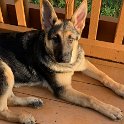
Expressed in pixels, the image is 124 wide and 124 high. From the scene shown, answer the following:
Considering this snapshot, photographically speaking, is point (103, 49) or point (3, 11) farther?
point (3, 11)

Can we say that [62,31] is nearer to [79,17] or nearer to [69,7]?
[79,17]

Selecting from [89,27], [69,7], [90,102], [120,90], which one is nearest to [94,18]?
[89,27]

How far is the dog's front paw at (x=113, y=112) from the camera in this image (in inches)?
119

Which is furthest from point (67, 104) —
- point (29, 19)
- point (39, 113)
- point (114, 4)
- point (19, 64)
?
point (114, 4)

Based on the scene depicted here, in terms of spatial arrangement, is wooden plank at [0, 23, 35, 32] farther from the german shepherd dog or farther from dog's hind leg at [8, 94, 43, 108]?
dog's hind leg at [8, 94, 43, 108]

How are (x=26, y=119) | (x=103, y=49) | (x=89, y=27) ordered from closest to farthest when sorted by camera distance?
(x=26, y=119) < (x=89, y=27) < (x=103, y=49)

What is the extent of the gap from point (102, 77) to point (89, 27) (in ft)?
1.84

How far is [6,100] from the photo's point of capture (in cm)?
303

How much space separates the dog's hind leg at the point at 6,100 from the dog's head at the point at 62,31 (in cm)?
48

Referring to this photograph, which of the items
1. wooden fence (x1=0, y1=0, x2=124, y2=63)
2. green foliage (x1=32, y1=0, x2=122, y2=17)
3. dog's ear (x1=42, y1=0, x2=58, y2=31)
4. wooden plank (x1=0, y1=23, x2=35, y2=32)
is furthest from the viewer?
green foliage (x1=32, y1=0, x2=122, y2=17)

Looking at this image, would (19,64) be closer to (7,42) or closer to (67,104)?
(7,42)

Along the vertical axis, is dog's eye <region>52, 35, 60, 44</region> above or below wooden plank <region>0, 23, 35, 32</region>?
above

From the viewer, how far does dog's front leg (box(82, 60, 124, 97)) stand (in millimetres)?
3271

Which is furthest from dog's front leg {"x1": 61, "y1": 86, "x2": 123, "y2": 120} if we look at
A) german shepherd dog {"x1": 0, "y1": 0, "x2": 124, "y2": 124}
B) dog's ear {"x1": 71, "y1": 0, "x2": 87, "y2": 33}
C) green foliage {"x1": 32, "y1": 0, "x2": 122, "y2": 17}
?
green foliage {"x1": 32, "y1": 0, "x2": 122, "y2": 17}
